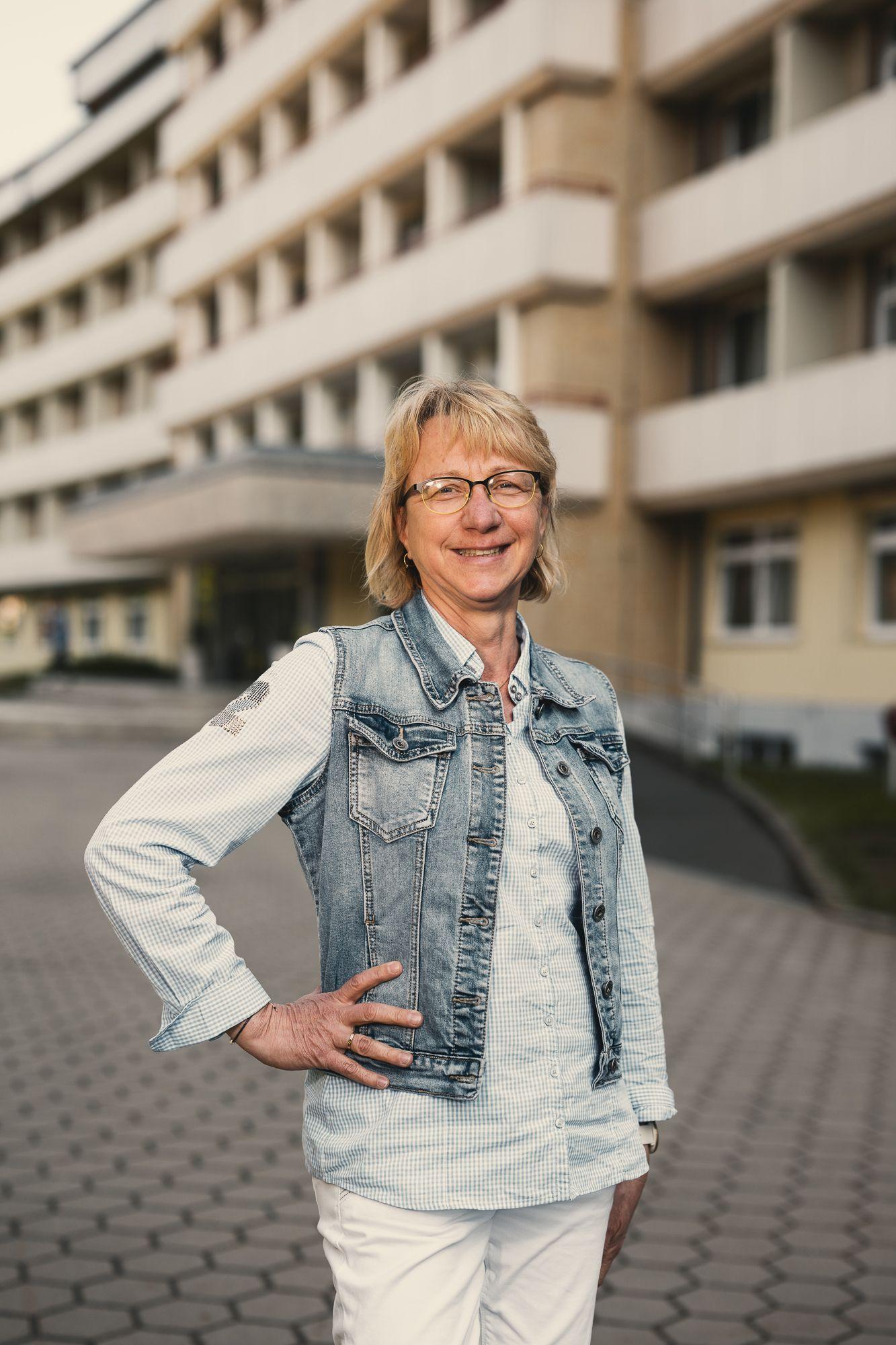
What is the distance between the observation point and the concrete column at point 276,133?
3347 cm

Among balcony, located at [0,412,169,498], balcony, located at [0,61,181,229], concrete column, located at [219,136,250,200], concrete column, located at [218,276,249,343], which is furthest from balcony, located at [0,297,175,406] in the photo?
concrete column, located at [219,136,250,200]

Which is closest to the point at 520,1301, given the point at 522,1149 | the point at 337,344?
the point at 522,1149

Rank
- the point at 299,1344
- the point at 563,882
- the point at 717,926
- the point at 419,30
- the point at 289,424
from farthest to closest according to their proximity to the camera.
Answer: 1. the point at 289,424
2. the point at 419,30
3. the point at 717,926
4. the point at 299,1344
5. the point at 563,882

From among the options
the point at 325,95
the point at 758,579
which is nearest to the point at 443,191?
the point at 325,95

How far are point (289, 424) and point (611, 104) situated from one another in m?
12.7

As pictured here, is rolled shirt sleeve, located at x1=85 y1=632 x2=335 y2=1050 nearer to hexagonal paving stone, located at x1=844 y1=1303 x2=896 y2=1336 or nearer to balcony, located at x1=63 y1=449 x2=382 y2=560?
hexagonal paving stone, located at x1=844 y1=1303 x2=896 y2=1336

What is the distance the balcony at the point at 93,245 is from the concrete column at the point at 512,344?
1935 cm

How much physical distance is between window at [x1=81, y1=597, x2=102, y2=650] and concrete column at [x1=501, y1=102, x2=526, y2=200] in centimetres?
2596

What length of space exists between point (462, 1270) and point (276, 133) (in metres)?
34.5

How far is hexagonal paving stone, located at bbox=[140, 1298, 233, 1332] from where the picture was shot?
386cm

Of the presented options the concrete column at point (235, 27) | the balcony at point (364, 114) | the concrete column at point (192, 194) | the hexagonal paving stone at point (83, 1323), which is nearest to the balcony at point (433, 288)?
the balcony at point (364, 114)

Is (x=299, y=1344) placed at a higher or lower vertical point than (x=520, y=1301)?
lower

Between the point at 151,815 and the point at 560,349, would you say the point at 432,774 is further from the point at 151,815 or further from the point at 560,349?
the point at 560,349

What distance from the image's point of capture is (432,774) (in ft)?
7.06
